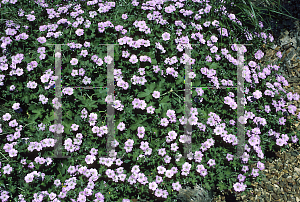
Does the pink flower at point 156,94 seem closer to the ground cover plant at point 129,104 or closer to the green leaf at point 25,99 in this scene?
the ground cover plant at point 129,104

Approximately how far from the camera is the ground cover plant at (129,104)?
2.99 meters

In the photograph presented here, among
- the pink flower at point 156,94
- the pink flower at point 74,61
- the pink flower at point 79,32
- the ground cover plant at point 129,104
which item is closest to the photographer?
the ground cover plant at point 129,104

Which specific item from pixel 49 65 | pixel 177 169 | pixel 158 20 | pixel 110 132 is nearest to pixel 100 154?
pixel 110 132

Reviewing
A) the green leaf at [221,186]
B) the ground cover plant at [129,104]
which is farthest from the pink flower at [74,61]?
the green leaf at [221,186]

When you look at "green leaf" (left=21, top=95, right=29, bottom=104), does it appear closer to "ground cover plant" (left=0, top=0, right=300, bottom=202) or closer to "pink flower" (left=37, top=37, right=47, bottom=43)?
"ground cover plant" (left=0, top=0, right=300, bottom=202)

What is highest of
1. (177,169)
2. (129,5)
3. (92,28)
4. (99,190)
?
(129,5)

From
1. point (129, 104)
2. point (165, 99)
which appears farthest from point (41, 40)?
point (165, 99)

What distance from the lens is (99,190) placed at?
2953 millimetres

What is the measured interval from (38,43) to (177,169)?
259 cm

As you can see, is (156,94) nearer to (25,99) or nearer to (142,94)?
(142,94)

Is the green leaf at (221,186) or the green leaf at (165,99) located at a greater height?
the green leaf at (165,99)

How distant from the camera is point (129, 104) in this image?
3.17 meters

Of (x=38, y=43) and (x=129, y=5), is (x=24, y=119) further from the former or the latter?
(x=129, y=5)

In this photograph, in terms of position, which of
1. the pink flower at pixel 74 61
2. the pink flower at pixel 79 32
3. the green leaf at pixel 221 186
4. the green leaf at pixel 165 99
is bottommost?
the green leaf at pixel 221 186
